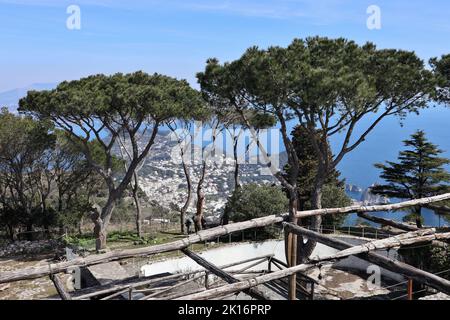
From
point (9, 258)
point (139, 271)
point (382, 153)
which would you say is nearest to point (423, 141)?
point (139, 271)

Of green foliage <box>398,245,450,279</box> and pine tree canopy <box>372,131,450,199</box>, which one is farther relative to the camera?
pine tree canopy <box>372,131,450,199</box>

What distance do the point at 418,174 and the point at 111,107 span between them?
1098cm

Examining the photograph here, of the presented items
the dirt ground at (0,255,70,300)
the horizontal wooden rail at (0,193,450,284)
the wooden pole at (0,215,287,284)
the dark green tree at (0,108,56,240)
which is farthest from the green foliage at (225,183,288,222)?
the wooden pole at (0,215,287,284)

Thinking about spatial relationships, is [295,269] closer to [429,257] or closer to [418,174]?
[429,257]

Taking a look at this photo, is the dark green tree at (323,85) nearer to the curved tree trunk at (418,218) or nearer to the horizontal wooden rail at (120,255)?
the curved tree trunk at (418,218)

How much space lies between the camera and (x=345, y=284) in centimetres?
1301

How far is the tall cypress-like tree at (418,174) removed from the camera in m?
15.0

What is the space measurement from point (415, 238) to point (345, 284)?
313 inches

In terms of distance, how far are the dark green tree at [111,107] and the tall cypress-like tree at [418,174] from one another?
305 inches

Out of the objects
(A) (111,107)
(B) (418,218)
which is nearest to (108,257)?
(A) (111,107)

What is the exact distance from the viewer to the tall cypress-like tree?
15.0 metres

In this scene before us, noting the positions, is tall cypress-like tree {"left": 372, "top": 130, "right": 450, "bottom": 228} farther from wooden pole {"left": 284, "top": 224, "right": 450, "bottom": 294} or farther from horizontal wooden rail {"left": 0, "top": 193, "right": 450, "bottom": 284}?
wooden pole {"left": 284, "top": 224, "right": 450, "bottom": 294}

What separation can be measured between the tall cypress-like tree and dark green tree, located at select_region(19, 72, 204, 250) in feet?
25.4

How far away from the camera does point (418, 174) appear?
50.0ft
